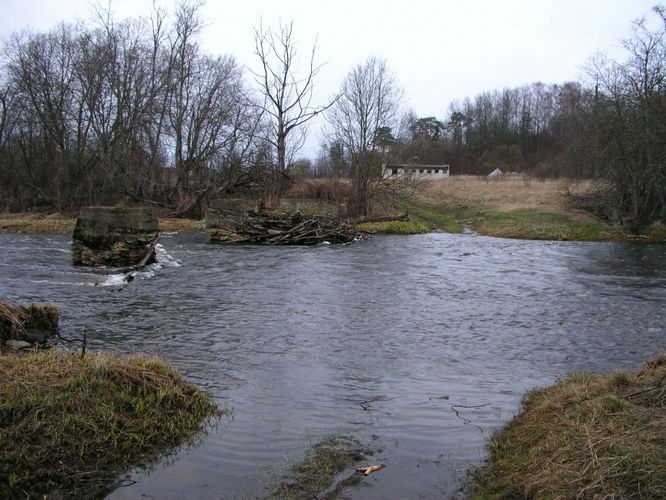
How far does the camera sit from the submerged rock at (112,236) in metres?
17.5

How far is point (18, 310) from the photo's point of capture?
8570mm

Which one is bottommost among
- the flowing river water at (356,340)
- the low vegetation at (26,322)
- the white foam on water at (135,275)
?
the flowing river water at (356,340)

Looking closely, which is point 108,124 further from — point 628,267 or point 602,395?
point 602,395

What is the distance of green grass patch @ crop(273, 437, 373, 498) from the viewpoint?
4.45 m

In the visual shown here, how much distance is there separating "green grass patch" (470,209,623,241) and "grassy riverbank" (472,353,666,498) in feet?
90.5

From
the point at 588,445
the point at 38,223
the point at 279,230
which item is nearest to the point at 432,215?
the point at 279,230

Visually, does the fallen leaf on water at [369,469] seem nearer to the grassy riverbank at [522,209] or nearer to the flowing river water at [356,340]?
the flowing river water at [356,340]

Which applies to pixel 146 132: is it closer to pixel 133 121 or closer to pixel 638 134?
pixel 133 121

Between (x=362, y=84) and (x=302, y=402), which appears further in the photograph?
(x=362, y=84)

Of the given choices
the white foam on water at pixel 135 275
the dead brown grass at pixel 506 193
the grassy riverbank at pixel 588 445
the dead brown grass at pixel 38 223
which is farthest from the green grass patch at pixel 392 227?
the grassy riverbank at pixel 588 445

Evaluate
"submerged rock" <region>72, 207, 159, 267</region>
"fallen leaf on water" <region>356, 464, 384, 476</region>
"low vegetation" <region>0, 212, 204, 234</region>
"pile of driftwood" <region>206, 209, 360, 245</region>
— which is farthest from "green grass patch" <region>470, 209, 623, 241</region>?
"fallen leaf on water" <region>356, 464, 384, 476</region>

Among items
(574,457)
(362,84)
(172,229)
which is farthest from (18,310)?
(362,84)

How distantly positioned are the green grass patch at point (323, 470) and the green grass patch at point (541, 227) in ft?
95.0

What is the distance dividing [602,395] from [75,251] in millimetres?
16155
